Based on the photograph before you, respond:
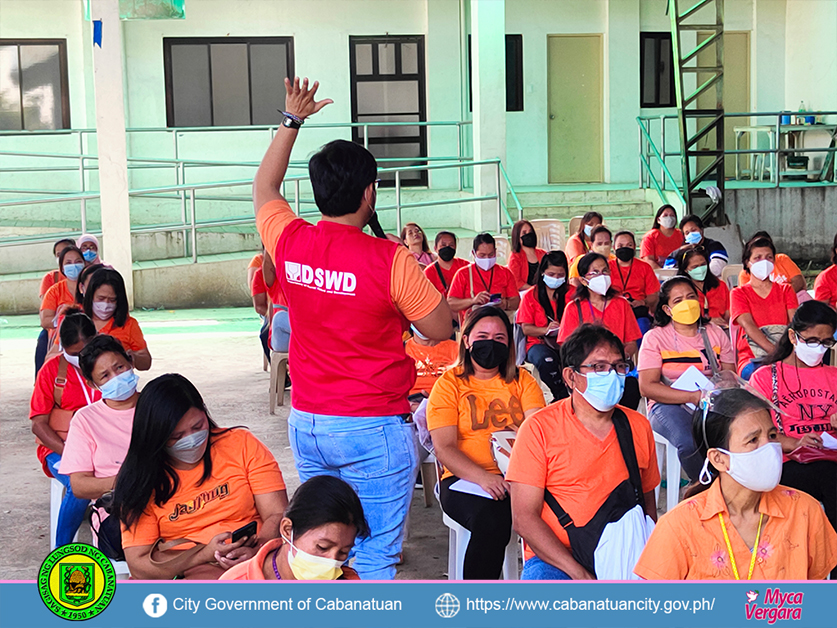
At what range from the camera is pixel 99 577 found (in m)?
2.39

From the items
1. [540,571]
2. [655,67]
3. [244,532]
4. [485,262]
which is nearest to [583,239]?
[485,262]

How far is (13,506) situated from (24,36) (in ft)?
36.1

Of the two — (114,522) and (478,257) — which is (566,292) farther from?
(114,522)

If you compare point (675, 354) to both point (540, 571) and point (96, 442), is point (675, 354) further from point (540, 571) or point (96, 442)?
point (96, 442)

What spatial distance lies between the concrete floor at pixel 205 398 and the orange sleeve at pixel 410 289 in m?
1.81

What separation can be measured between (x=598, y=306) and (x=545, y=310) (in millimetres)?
761

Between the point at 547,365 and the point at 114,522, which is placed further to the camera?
the point at 547,365

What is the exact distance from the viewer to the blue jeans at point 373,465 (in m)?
3.07

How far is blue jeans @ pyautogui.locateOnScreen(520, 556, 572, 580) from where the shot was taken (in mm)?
3266

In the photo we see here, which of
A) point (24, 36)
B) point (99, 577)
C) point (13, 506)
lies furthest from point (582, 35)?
point (99, 577)

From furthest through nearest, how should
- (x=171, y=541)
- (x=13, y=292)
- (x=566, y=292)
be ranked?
(x=13, y=292), (x=566, y=292), (x=171, y=541)

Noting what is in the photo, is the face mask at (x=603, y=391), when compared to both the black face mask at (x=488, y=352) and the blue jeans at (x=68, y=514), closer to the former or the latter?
the black face mask at (x=488, y=352)

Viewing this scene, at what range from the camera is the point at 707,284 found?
7.05 m
